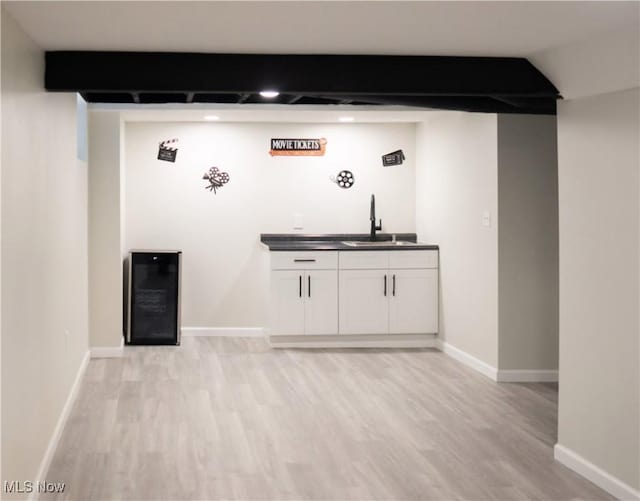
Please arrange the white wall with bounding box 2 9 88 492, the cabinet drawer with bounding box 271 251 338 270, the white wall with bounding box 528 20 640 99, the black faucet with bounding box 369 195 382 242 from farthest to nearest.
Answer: the black faucet with bounding box 369 195 382 242
the cabinet drawer with bounding box 271 251 338 270
the white wall with bounding box 528 20 640 99
the white wall with bounding box 2 9 88 492

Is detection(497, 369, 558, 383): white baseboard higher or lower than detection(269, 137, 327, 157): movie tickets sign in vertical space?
lower

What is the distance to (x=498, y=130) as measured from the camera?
19.5 feet

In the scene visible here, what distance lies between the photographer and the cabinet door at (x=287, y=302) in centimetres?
735

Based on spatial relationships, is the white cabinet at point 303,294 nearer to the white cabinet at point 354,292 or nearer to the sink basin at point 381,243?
the white cabinet at point 354,292

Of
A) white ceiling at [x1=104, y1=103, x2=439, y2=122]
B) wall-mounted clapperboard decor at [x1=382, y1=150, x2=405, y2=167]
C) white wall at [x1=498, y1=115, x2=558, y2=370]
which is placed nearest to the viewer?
white wall at [x1=498, y1=115, x2=558, y2=370]

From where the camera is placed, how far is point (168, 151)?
797cm

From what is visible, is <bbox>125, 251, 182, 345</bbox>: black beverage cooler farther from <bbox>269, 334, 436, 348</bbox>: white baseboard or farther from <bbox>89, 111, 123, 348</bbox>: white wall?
<bbox>269, 334, 436, 348</bbox>: white baseboard

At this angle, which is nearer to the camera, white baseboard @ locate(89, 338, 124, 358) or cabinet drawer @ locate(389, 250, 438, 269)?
white baseboard @ locate(89, 338, 124, 358)

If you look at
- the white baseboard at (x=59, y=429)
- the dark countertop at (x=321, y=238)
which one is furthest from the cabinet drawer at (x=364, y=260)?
the white baseboard at (x=59, y=429)

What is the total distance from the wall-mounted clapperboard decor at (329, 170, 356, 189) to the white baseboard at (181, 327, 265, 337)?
5.65 feet

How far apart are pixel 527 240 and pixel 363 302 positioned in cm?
194

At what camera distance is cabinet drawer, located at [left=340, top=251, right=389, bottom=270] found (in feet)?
24.3

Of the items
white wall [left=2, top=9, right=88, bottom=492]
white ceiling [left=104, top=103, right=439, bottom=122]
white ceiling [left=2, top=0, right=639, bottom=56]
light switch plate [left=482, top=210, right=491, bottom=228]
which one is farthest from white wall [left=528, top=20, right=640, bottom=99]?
white ceiling [left=104, top=103, right=439, bottom=122]
